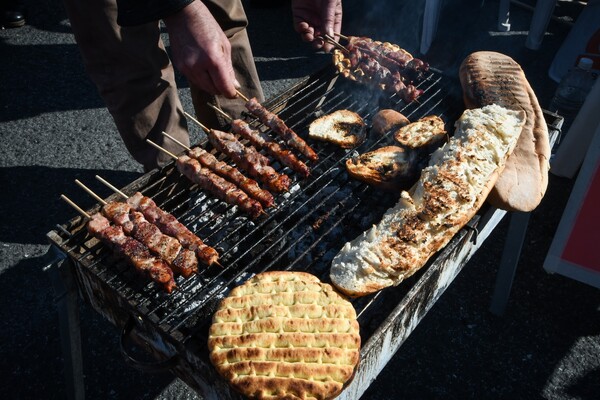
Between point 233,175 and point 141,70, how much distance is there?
6.09 feet

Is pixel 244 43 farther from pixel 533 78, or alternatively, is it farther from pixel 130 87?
A: pixel 533 78

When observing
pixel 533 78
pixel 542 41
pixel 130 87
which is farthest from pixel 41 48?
pixel 542 41

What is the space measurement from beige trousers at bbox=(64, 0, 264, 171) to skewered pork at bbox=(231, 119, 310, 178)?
1367 millimetres

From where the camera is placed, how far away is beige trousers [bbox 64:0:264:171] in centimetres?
417

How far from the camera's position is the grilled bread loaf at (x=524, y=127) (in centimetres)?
298

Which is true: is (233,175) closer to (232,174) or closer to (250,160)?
(232,174)

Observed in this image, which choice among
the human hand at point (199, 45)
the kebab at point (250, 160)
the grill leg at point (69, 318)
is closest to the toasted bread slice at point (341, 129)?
the kebab at point (250, 160)

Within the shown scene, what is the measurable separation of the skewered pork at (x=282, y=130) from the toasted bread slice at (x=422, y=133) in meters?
0.64

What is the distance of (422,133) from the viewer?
3.47 meters

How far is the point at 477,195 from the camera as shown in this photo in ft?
9.21

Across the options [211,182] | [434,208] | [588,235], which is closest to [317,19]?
[211,182]

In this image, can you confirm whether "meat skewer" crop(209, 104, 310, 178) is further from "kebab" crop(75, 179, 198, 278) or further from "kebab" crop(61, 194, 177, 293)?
"kebab" crop(61, 194, 177, 293)

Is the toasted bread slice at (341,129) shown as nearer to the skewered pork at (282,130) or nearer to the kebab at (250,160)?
the skewered pork at (282,130)

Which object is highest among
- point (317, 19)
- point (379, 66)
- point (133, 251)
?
point (317, 19)
